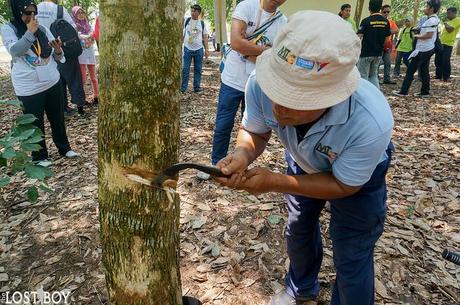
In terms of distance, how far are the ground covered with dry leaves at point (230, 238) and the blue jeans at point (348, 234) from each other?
1.47ft

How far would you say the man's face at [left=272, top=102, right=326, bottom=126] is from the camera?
1.40 m

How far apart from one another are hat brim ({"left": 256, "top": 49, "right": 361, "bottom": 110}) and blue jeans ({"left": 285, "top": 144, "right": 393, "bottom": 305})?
22.0 inches

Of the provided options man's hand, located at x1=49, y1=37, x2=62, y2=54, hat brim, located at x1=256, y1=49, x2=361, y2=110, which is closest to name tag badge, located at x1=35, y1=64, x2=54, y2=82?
man's hand, located at x1=49, y1=37, x2=62, y2=54

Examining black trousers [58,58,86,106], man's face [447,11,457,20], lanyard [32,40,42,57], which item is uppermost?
man's face [447,11,457,20]

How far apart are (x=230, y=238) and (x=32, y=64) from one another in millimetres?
2859

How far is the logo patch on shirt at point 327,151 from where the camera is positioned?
155cm

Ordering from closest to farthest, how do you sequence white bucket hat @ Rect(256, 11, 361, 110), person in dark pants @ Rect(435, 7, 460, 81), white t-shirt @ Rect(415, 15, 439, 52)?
white bucket hat @ Rect(256, 11, 361, 110)
white t-shirt @ Rect(415, 15, 439, 52)
person in dark pants @ Rect(435, 7, 460, 81)

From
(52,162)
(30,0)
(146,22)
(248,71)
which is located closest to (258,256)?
(248,71)

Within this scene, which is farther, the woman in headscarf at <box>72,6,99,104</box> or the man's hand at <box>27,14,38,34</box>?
the woman in headscarf at <box>72,6,99,104</box>

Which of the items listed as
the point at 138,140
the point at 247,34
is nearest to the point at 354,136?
the point at 138,140

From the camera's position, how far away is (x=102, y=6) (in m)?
1.40

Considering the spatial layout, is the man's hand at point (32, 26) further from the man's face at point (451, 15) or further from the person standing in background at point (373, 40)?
the man's face at point (451, 15)

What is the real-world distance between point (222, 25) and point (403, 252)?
3812mm

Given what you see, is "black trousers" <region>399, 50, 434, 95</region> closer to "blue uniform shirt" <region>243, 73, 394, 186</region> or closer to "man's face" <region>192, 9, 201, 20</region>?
"man's face" <region>192, 9, 201, 20</region>
